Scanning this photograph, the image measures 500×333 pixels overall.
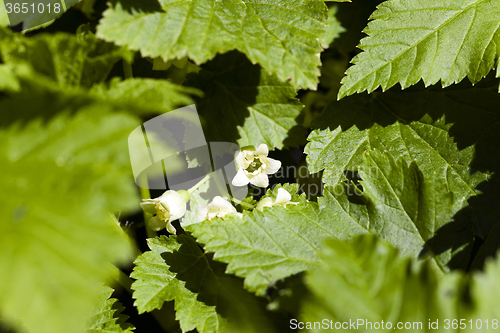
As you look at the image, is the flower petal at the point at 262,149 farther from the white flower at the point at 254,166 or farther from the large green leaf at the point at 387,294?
the large green leaf at the point at 387,294

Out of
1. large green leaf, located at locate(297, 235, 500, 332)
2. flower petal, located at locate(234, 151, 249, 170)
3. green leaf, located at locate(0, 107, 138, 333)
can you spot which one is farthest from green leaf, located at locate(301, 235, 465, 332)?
flower petal, located at locate(234, 151, 249, 170)

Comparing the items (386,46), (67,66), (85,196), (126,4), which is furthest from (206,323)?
(386,46)

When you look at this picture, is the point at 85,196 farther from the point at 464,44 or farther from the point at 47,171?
the point at 464,44

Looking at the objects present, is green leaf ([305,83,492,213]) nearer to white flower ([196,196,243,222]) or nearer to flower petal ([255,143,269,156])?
flower petal ([255,143,269,156])

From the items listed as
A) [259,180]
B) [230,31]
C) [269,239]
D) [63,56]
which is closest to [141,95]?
[63,56]

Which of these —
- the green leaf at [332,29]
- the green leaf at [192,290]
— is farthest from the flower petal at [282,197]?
the green leaf at [332,29]

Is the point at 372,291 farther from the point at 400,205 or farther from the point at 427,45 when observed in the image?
the point at 427,45
